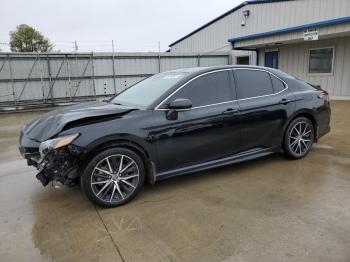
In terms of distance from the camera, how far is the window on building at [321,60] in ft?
38.9

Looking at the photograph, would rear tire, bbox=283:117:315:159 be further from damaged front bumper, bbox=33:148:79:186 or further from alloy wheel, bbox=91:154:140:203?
damaged front bumper, bbox=33:148:79:186

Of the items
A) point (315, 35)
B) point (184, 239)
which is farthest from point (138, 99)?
point (315, 35)

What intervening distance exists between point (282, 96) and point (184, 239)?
286 cm

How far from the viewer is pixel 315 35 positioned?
1062cm

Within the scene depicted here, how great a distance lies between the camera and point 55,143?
316 centimetres

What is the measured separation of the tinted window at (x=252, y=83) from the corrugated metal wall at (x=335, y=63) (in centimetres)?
858

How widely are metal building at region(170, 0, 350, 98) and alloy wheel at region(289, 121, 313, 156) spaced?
6.51 meters

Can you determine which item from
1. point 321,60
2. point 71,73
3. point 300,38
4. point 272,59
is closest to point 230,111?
point 300,38

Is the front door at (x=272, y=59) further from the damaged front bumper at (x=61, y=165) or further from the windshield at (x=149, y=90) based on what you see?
the damaged front bumper at (x=61, y=165)

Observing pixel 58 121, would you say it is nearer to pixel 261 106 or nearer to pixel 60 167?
pixel 60 167

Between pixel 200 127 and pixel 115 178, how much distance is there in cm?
124

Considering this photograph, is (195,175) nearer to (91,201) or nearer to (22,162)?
(91,201)

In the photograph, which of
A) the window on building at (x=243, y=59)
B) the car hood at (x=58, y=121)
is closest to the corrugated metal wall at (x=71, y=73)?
the window on building at (x=243, y=59)

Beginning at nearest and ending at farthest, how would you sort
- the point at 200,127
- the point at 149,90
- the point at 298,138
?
the point at 200,127 → the point at 149,90 → the point at 298,138
